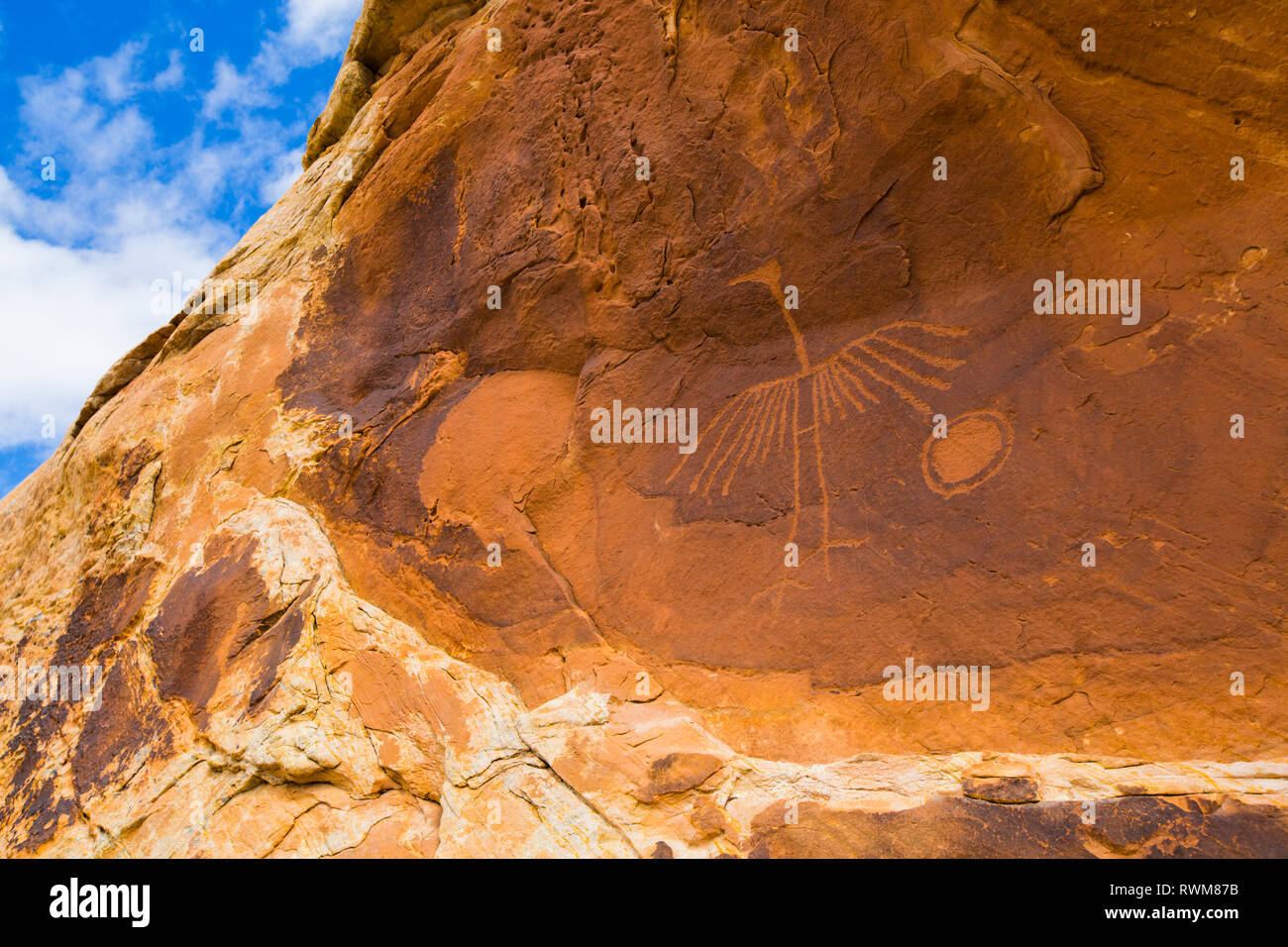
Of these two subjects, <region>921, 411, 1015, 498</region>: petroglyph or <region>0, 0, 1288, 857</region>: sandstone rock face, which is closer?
<region>0, 0, 1288, 857</region>: sandstone rock face

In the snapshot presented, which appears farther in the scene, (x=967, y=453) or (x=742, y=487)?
(x=742, y=487)

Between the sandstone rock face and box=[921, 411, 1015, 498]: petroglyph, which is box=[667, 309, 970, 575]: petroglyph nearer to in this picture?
the sandstone rock face

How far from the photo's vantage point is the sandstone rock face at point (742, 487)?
3061mm

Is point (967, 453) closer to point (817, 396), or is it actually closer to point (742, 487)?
point (817, 396)

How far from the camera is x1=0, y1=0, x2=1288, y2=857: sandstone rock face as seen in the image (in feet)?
10.0

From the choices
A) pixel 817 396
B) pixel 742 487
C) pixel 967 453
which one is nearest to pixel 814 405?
pixel 817 396

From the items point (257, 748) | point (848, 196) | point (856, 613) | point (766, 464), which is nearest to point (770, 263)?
point (848, 196)

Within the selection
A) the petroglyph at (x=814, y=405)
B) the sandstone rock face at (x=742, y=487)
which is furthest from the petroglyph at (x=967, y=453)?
the petroglyph at (x=814, y=405)

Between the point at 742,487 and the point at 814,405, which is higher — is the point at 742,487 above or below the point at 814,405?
below

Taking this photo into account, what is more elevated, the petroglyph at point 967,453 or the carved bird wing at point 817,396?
the carved bird wing at point 817,396

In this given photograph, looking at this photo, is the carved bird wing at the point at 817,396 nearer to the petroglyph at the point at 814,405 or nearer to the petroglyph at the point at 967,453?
the petroglyph at the point at 814,405

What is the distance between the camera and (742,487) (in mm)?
4102

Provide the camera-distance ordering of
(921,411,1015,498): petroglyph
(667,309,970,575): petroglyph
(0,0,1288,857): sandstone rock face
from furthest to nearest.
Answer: (667,309,970,575): petroglyph < (921,411,1015,498): petroglyph < (0,0,1288,857): sandstone rock face

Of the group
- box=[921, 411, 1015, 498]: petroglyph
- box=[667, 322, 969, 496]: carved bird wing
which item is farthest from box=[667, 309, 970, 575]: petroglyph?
box=[921, 411, 1015, 498]: petroglyph
